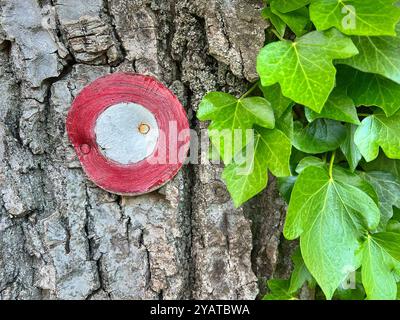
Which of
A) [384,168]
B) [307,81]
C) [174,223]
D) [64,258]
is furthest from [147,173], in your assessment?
[384,168]

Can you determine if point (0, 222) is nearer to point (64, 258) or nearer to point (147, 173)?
point (64, 258)

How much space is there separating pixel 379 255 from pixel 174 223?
36cm

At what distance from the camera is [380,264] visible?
677mm

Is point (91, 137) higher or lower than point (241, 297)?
higher

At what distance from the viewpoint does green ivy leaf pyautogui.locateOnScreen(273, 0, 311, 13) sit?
2.06ft

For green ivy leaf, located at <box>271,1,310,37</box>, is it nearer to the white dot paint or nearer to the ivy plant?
the ivy plant

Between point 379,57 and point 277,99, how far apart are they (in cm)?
17

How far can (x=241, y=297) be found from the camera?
2.63 feet

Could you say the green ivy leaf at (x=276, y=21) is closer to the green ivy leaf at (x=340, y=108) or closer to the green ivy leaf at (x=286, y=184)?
the green ivy leaf at (x=340, y=108)

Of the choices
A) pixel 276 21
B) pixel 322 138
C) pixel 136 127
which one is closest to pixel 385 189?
pixel 322 138

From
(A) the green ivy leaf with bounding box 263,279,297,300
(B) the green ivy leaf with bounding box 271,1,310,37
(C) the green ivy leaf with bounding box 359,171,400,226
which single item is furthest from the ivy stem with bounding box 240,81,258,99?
(A) the green ivy leaf with bounding box 263,279,297,300

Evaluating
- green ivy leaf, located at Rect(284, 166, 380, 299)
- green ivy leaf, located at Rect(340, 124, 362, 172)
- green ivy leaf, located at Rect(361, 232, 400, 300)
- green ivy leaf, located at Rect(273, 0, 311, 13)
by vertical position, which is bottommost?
green ivy leaf, located at Rect(361, 232, 400, 300)

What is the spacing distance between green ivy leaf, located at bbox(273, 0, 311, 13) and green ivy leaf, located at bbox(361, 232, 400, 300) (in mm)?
388

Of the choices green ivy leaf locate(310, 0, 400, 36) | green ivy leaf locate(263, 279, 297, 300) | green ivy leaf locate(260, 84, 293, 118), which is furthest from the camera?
green ivy leaf locate(263, 279, 297, 300)
